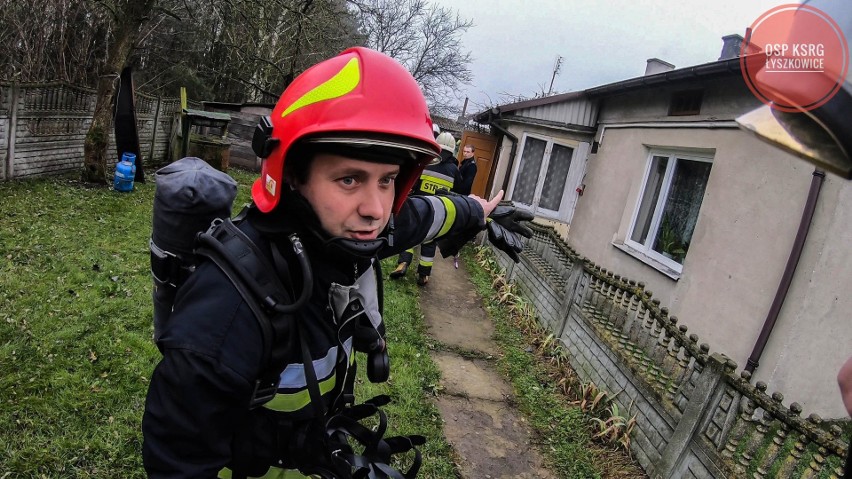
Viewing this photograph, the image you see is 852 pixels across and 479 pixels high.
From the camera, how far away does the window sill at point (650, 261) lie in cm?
638

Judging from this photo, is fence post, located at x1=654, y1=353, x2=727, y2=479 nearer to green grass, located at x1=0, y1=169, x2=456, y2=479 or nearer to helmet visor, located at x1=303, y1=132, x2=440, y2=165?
green grass, located at x1=0, y1=169, x2=456, y2=479

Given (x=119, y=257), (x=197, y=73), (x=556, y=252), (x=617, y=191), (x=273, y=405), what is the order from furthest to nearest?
(x=197, y=73) → (x=617, y=191) → (x=556, y=252) → (x=119, y=257) → (x=273, y=405)

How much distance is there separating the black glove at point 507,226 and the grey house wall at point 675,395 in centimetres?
185

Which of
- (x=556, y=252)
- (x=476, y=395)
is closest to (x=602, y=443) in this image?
(x=476, y=395)

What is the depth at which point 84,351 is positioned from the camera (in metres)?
3.72

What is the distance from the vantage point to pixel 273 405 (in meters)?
1.44

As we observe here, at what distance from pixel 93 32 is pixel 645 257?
1678 cm

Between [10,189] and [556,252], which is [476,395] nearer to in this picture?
[556,252]

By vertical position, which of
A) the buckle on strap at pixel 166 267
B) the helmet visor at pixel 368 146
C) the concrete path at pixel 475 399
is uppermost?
the helmet visor at pixel 368 146

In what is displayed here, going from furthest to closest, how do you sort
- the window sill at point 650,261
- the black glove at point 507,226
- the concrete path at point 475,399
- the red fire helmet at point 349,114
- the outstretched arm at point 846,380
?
the window sill at point 650,261 < the concrete path at point 475,399 < the black glove at point 507,226 < the red fire helmet at point 349,114 < the outstretched arm at point 846,380

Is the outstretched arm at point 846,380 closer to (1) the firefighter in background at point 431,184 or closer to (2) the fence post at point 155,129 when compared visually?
(1) the firefighter in background at point 431,184

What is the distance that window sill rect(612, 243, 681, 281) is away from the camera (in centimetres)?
638

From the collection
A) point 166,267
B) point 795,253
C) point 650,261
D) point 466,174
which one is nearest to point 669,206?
point 650,261

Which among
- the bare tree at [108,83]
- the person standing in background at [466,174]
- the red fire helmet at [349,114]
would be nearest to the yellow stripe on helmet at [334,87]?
the red fire helmet at [349,114]
